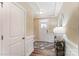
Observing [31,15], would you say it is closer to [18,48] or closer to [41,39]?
[41,39]

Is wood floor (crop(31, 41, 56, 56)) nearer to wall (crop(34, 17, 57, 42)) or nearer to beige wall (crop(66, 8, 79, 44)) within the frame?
wall (crop(34, 17, 57, 42))

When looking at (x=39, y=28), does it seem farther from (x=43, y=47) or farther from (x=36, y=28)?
(x=43, y=47)

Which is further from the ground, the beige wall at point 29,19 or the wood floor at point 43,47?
the beige wall at point 29,19

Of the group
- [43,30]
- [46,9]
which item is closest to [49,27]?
[43,30]

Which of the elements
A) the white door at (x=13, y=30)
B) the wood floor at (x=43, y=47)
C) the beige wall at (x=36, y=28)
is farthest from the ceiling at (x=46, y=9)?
the wood floor at (x=43, y=47)

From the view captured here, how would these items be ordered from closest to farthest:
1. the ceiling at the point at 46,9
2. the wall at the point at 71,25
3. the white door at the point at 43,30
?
the wall at the point at 71,25 < the ceiling at the point at 46,9 < the white door at the point at 43,30

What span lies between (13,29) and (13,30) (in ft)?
0.05

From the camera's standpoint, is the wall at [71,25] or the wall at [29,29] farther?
the wall at [29,29]

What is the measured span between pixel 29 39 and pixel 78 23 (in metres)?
0.74

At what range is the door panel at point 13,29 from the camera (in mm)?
1633

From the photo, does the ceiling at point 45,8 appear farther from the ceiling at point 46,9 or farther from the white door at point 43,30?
the white door at point 43,30

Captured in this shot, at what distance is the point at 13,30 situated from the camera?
173 cm

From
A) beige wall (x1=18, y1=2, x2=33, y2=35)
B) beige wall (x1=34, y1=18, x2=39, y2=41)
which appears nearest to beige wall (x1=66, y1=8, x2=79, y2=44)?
beige wall (x1=34, y1=18, x2=39, y2=41)

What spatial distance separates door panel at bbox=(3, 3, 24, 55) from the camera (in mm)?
1633
